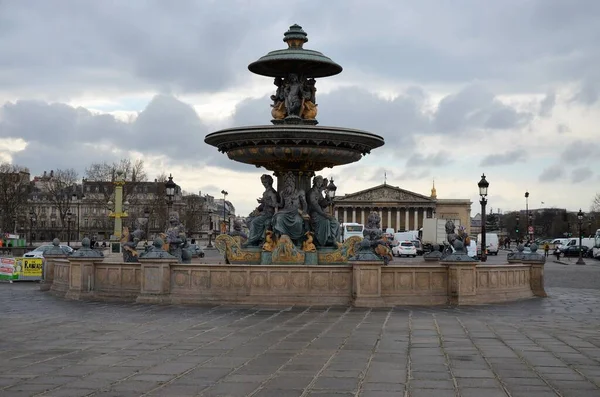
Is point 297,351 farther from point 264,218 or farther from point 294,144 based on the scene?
point 264,218

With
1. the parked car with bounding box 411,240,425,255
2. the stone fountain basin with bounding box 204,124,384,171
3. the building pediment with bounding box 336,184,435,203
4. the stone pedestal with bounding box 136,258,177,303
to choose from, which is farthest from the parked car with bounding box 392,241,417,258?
the building pediment with bounding box 336,184,435,203

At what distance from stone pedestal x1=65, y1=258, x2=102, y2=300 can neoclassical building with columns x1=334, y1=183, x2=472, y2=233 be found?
143 meters

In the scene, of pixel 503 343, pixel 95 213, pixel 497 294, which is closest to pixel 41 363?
pixel 503 343

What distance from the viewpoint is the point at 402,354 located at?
1119 centimetres

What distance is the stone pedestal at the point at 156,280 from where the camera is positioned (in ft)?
59.8

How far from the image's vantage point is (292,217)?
22266 millimetres

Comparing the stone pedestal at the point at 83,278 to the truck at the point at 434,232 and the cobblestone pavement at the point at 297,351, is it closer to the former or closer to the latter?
the cobblestone pavement at the point at 297,351

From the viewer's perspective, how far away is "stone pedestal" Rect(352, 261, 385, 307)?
17484 mm

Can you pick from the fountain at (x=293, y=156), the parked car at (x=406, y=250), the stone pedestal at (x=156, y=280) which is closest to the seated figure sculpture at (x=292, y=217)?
the fountain at (x=293, y=156)

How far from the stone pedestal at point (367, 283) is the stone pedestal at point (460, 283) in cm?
167

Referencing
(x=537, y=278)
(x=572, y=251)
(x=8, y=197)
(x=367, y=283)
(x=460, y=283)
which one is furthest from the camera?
(x=8, y=197)

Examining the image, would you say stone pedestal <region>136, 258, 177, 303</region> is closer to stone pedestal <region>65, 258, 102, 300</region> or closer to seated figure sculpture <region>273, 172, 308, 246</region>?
stone pedestal <region>65, 258, 102, 300</region>

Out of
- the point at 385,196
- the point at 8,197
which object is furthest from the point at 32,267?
the point at 385,196

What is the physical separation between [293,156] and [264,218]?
6.42 feet
